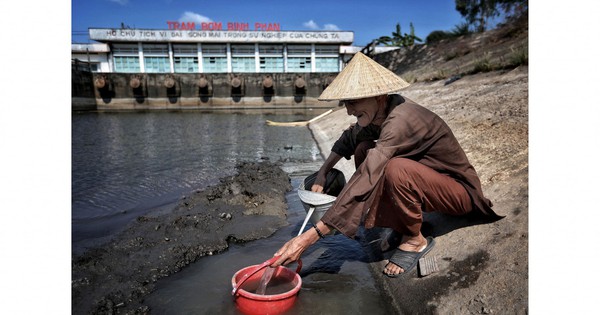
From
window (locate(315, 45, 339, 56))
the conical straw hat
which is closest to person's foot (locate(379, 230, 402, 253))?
the conical straw hat

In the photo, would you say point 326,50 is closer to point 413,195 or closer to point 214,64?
point 214,64

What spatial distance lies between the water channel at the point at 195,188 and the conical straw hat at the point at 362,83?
4.32 feet

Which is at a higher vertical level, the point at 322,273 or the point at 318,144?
the point at 318,144

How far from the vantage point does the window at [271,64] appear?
1485 inches

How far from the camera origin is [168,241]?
327 cm

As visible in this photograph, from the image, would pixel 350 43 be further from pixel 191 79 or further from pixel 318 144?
pixel 318 144

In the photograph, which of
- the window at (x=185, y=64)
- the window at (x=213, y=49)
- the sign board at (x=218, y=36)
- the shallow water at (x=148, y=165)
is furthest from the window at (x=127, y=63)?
the shallow water at (x=148, y=165)

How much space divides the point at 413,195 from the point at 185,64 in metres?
37.9

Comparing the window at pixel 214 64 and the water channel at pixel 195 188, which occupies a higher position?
the window at pixel 214 64

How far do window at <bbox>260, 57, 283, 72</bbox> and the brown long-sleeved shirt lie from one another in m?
36.6

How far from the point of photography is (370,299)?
96.2 inches

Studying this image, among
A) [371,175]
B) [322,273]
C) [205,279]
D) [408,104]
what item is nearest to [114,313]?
A: [205,279]

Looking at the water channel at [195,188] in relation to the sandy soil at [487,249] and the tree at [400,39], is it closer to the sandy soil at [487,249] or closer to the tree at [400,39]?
the sandy soil at [487,249]

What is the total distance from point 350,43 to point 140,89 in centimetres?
2145
